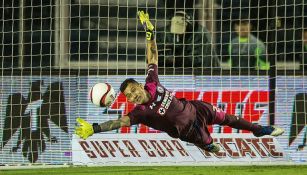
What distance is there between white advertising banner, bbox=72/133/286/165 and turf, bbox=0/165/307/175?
32 cm

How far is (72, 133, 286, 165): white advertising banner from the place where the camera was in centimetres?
1339

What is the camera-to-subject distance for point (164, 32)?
13875 millimetres

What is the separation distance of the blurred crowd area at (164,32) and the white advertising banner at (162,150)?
123cm

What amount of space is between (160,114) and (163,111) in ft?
0.20

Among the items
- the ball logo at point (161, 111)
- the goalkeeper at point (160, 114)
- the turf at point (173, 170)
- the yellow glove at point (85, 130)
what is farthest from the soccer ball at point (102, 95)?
the turf at point (173, 170)

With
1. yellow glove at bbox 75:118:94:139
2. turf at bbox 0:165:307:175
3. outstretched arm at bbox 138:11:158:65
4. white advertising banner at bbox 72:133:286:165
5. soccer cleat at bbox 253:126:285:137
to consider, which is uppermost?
outstretched arm at bbox 138:11:158:65

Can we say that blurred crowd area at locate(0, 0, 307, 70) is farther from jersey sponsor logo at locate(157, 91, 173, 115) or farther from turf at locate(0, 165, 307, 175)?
jersey sponsor logo at locate(157, 91, 173, 115)

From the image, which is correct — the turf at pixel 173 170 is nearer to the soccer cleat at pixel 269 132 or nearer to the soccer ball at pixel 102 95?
the soccer cleat at pixel 269 132

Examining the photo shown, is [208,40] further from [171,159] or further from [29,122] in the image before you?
[29,122]

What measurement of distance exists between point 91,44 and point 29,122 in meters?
1.65

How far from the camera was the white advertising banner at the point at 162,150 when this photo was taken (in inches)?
527

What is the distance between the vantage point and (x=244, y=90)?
44.4ft

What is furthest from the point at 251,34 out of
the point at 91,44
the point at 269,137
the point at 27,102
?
the point at 27,102

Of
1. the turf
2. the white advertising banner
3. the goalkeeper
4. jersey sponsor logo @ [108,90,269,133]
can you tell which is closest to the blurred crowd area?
jersey sponsor logo @ [108,90,269,133]
